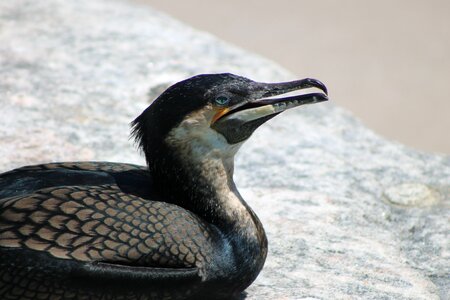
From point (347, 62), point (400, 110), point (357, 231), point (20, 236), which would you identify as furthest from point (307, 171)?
point (347, 62)

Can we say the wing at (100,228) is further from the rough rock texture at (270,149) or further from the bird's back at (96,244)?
the rough rock texture at (270,149)

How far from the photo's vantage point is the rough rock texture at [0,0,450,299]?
5.57 meters

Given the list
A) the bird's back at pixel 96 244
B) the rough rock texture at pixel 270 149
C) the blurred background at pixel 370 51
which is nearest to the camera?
the bird's back at pixel 96 244

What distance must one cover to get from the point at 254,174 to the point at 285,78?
6.43 ft

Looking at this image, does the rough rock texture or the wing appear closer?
the wing

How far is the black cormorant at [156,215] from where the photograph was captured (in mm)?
4312

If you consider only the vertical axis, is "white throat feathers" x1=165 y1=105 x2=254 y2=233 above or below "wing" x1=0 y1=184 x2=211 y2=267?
above

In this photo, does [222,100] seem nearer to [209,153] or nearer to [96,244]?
[209,153]

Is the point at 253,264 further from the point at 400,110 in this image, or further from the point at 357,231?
the point at 400,110

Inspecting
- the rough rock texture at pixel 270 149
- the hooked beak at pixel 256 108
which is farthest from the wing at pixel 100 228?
the rough rock texture at pixel 270 149

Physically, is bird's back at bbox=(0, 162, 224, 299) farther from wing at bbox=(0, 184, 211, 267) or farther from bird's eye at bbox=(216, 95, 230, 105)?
bird's eye at bbox=(216, 95, 230, 105)

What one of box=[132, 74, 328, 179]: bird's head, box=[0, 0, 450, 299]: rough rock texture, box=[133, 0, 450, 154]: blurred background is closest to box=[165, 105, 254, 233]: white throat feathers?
box=[132, 74, 328, 179]: bird's head

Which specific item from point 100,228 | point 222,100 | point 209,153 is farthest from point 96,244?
point 222,100

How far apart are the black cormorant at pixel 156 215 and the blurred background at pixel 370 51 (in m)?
7.69
